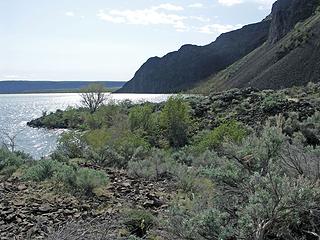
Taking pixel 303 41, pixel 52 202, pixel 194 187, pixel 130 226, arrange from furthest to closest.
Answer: pixel 303 41 → pixel 194 187 → pixel 52 202 → pixel 130 226

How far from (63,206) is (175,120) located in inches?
849

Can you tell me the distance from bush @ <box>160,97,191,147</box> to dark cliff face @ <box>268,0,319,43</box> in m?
88.2

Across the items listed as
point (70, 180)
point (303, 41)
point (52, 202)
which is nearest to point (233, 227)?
point (52, 202)

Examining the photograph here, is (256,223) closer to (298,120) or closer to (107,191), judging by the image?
(107,191)

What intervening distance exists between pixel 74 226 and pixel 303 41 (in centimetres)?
7743

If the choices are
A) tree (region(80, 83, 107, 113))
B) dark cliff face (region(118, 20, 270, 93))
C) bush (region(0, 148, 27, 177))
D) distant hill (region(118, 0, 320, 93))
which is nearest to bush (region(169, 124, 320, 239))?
bush (region(0, 148, 27, 177))

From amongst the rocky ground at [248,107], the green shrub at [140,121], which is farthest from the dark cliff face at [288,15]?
the green shrub at [140,121]

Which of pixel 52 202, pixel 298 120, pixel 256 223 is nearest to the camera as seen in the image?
pixel 256 223

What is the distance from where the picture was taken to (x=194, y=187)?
962cm

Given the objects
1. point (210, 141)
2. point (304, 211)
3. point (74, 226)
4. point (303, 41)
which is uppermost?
point (303, 41)

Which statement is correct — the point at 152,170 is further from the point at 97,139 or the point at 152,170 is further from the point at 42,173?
the point at 97,139

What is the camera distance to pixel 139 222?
6953mm

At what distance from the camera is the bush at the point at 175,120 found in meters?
28.7

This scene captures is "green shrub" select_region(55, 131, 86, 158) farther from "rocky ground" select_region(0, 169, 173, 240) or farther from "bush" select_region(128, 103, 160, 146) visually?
"rocky ground" select_region(0, 169, 173, 240)
